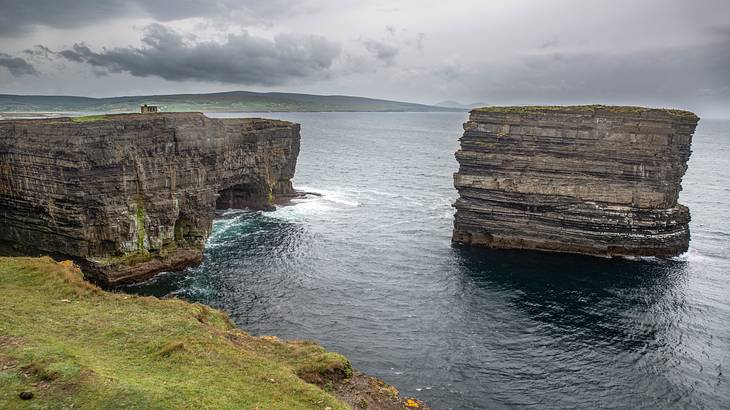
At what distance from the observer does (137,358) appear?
1092 inches

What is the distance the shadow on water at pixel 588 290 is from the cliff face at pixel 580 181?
127 inches

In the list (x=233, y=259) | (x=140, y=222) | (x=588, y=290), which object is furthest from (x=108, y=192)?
(x=588, y=290)

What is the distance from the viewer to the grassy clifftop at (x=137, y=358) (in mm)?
23375

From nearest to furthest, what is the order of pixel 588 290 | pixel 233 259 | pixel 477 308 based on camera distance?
pixel 477 308
pixel 588 290
pixel 233 259

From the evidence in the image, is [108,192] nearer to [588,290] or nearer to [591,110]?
[588,290]

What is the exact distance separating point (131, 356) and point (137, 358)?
42 cm

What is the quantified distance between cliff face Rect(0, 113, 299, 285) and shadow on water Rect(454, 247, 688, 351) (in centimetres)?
3607

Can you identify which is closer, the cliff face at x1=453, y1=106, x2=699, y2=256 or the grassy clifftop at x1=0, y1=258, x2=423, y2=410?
the grassy clifftop at x1=0, y1=258, x2=423, y2=410

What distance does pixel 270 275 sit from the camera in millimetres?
59719

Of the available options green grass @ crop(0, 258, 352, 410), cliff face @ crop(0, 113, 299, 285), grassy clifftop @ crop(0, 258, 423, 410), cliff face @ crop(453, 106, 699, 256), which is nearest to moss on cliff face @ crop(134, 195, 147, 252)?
cliff face @ crop(0, 113, 299, 285)

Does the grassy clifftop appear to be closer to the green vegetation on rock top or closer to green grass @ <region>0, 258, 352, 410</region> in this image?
green grass @ <region>0, 258, 352, 410</region>

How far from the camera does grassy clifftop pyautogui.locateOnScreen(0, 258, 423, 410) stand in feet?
76.7

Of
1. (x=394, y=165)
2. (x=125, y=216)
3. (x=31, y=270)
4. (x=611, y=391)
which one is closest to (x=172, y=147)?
(x=125, y=216)

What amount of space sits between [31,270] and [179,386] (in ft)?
70.9
